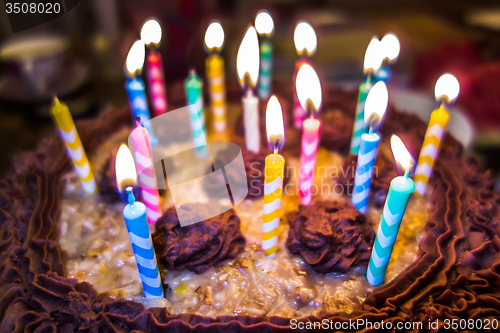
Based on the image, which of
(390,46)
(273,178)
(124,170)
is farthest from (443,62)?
(124,170)

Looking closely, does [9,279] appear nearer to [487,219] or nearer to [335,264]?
[335,264]

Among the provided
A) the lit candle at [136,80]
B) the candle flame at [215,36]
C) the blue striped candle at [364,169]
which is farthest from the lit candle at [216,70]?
the blue striped candle at [364,169]

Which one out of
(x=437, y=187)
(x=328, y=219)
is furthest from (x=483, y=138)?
(x=328, y=219)

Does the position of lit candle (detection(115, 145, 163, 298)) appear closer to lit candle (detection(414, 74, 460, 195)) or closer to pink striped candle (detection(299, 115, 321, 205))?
pink striped candle (detection(299, 115, 321, 205))

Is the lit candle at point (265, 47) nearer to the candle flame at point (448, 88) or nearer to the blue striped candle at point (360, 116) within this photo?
the blue striped candle at point (360, 116)

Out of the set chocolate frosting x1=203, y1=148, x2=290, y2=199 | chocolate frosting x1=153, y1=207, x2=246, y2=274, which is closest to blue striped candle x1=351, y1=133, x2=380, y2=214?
Answer: chocolate frosting x1=203, y1=148, x2=290, y2=199

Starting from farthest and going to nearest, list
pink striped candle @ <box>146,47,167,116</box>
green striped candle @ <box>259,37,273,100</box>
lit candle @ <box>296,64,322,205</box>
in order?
green striped candle @ <box>259,37,273,100</box> < pink striped candle @ <box>146,47,167,116</box> < lit candle @ <box>296,64,322,205</box>
